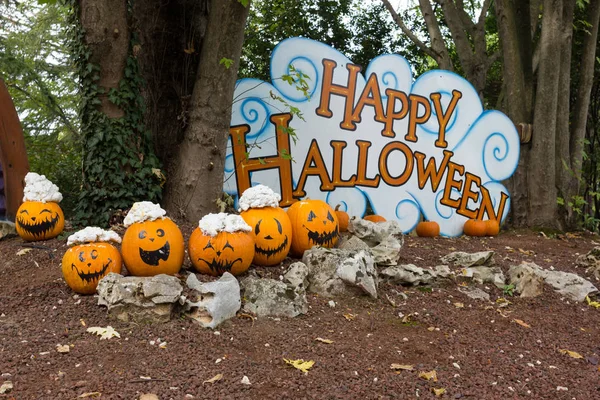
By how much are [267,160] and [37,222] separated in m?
2.61

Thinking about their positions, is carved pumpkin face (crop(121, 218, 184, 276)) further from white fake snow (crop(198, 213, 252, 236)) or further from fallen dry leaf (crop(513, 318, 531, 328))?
fallen dry leaf (crop(513, 318, 531, 328))

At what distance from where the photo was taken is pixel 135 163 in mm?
5051

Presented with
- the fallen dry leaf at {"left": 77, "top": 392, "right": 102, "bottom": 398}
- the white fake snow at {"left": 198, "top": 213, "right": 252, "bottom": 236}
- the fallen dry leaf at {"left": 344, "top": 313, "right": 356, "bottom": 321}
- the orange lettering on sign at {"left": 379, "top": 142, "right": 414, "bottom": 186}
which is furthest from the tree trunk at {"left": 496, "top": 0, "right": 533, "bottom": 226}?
the fallen dry leaf at {"left": 77, "top": 392, "right": 102, "bottom": 398}

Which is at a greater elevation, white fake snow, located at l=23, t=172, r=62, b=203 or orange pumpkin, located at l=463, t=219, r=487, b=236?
white fake snow, located at l=23, t=172, r=62, b=203

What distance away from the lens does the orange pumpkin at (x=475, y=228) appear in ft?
25.3

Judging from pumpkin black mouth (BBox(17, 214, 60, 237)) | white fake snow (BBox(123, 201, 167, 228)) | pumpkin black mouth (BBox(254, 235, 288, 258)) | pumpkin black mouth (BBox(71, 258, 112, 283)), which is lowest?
pumpkin black mouth (BBox(71, 258, 112, 283))

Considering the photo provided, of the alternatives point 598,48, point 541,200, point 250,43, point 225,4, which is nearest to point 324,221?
point 225,4

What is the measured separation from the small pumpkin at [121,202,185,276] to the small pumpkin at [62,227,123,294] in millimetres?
101

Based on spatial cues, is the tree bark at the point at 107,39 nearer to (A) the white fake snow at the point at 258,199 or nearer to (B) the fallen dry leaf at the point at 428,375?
(A) the white fake snow at the point at 258,199

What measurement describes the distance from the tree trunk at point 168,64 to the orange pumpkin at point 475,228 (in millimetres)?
4320

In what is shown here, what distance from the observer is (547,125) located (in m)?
7.89

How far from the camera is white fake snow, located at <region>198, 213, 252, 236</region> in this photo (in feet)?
12.3

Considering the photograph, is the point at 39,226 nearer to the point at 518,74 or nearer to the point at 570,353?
the point at 570,353

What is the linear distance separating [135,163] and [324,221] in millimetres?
1832
